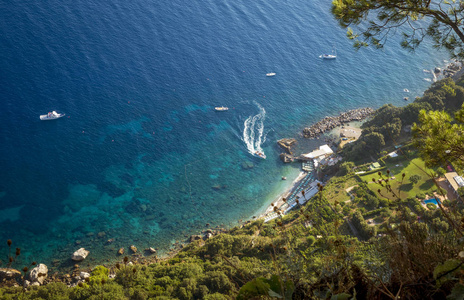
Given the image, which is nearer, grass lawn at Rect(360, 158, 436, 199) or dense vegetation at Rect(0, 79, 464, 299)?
dense vegetation at Rect(0, 79, 464, 299)

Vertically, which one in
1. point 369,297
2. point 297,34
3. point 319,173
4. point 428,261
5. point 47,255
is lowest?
point 47,255

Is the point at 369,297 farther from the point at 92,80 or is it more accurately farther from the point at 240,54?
the point at 240,54

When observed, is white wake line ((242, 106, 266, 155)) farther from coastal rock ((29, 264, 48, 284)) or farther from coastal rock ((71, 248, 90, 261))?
coastal rock ((29, 264, 48, 284))

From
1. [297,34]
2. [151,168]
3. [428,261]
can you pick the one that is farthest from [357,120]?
[428,261]

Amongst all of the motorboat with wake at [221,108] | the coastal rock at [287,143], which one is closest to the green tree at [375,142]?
the coastal rock at [287,143]

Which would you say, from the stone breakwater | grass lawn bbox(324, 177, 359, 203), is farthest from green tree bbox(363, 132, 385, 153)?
the stone breakwater

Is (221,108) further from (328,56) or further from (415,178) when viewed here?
(415,178)

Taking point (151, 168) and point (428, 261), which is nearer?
point (428, 261)
